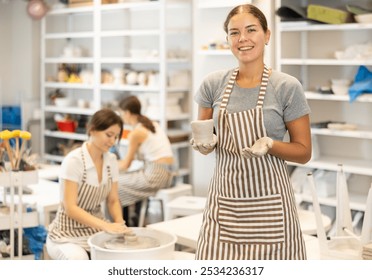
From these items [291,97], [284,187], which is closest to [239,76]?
[291,97]

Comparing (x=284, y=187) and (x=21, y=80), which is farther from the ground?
(x=21, y=80)

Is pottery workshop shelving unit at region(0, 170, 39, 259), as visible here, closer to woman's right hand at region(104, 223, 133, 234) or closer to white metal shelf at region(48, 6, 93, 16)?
woman's right hand at region(104, 223, 133, 234)

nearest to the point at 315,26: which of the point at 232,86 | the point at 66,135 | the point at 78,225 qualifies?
the point at 78,225

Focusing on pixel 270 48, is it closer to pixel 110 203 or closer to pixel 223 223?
pixel 110 203

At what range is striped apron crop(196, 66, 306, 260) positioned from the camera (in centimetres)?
203

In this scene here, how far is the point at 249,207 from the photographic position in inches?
80.5

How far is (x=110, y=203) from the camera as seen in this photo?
3.18 meters

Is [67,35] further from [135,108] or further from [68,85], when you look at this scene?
[135,108]

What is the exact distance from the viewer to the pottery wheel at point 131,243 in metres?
2.56

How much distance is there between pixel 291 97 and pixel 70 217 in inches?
55.4

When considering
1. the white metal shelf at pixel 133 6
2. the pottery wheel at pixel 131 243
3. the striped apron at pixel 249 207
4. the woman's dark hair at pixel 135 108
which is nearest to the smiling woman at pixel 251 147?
the striped apron at pixel 249 207

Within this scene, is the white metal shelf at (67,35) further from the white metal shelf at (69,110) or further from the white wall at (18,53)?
the white metal shelf at (69,110)
